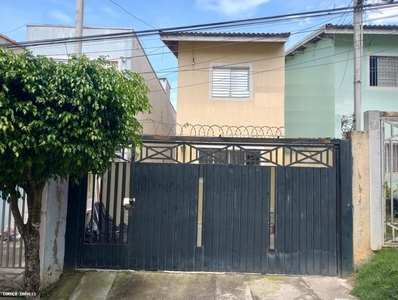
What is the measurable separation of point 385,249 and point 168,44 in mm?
8039

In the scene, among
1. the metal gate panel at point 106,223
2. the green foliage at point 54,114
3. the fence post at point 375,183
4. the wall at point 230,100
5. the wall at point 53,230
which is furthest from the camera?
the wall at point 230,100

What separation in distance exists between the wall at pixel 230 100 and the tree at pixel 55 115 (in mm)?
5778

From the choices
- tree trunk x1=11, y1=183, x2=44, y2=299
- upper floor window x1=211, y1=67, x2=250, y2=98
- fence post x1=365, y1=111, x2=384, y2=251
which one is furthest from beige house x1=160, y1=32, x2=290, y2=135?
tree trunk x1=11, y1=183, x2=44, y2=299

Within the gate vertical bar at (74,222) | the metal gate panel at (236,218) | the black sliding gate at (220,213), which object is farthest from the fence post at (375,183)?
the gate vertical bar at (74,222)

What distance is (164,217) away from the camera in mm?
4797

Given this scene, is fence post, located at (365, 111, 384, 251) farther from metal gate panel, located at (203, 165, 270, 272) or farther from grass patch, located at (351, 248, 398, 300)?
metal gate panel, located at (203, 165, 270, 272)

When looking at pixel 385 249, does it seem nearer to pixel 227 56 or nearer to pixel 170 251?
pixel 170 251

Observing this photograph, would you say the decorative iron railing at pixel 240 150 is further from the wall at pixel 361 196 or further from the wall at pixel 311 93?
the wall at pixel 311 93

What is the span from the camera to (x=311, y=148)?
489 cm

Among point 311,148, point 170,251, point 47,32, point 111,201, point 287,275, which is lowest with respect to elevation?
point 287,275

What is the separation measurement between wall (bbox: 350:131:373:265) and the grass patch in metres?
0.19

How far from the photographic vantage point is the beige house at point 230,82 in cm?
926

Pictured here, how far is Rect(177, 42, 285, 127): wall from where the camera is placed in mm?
9250

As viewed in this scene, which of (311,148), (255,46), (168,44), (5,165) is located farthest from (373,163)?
(168,44)
